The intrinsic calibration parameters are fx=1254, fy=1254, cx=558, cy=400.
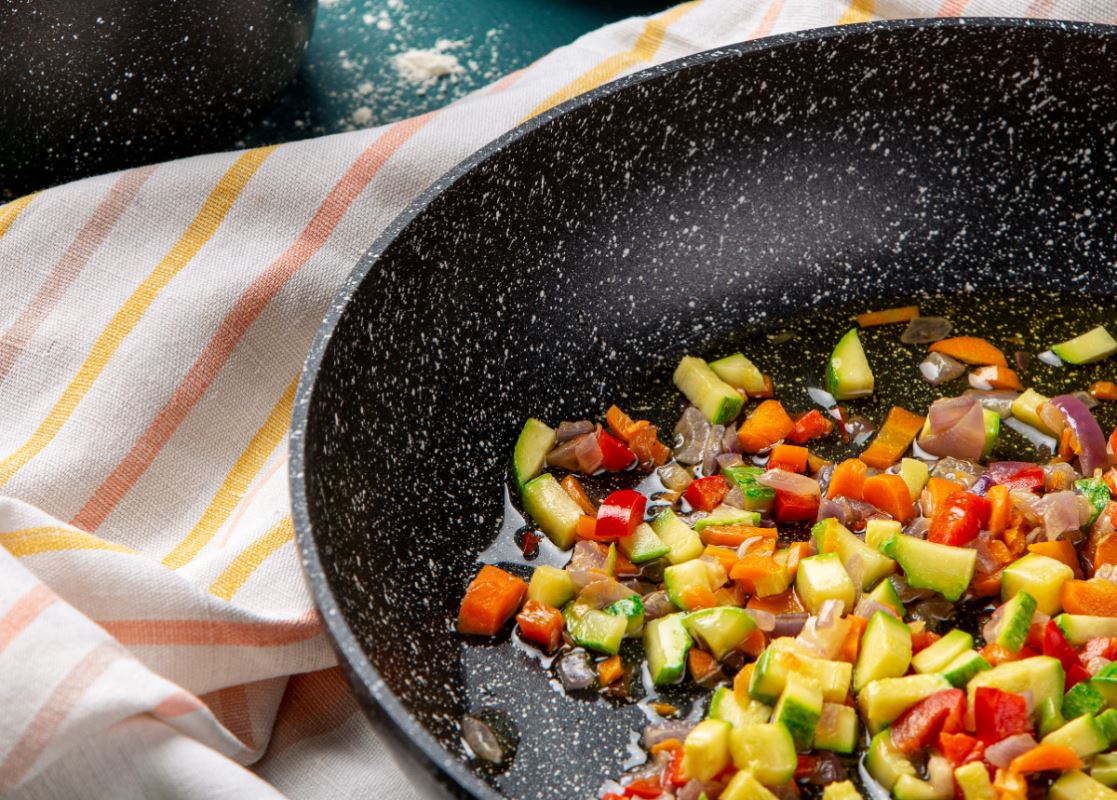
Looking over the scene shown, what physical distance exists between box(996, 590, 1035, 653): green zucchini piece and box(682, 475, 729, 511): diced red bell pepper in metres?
0.34

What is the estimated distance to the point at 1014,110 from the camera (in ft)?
5.75

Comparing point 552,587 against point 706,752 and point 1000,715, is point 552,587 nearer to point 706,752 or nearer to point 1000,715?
point 706,752

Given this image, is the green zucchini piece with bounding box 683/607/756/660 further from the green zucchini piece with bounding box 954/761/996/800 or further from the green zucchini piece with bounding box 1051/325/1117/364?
the green zucchini piece with bounding box 1051/325/1117/364

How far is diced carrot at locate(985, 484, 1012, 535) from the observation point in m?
1.35

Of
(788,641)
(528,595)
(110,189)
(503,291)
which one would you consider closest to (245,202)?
(110,189)

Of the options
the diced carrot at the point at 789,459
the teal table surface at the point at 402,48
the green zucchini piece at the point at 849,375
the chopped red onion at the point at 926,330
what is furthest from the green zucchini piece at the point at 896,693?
the teal table surface at the point at 402,48

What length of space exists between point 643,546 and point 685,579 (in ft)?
0.24

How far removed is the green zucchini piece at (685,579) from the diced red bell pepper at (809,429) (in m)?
0.27

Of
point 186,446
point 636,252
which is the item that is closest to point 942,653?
point 636,252

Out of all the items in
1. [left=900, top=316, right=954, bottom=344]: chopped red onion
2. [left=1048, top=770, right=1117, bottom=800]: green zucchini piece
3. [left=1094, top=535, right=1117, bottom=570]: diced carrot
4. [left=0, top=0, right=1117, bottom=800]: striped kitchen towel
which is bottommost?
[left=1048, top=770, right=1117, bottom=800]: green zucchini piece

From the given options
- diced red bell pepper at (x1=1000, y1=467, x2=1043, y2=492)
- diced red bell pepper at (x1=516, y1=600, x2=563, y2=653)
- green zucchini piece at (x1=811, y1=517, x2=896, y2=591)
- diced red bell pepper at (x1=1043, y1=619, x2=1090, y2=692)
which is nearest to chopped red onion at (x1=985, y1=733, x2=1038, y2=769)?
diced red bell pepper at (x1=1043, y1=619, x2=1090, y2=692)

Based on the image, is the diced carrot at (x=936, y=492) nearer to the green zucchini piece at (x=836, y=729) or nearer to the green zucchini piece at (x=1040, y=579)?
the green zucchini piece at (x=1040, y=579)

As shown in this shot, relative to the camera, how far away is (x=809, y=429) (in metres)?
1.52

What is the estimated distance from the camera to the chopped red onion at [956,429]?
1467 mm
